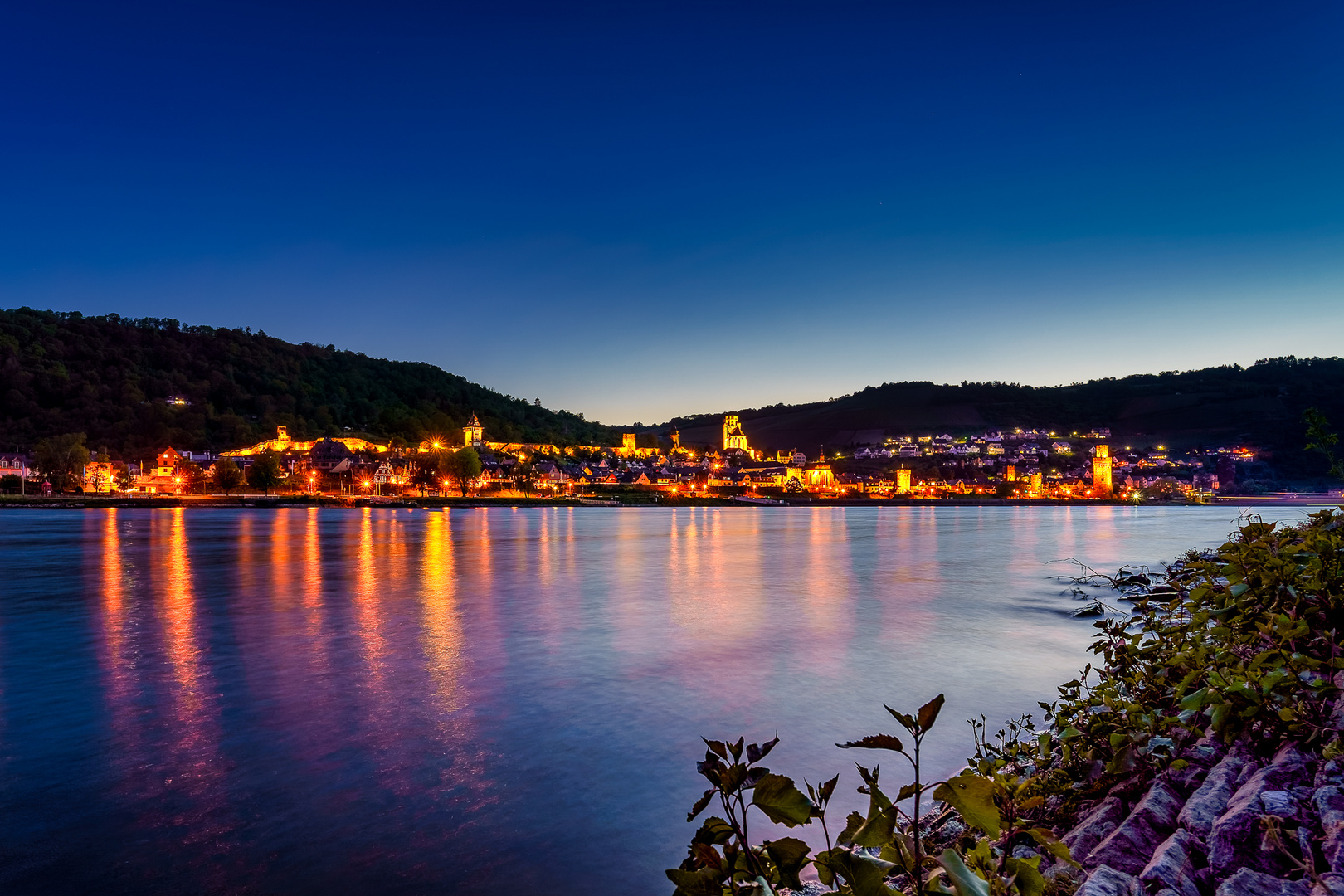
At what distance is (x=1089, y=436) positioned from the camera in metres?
170

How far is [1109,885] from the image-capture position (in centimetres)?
230

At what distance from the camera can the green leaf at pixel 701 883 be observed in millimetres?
1639

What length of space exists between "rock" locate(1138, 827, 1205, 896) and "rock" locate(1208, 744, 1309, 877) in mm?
58

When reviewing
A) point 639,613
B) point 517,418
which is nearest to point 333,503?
point 517,418

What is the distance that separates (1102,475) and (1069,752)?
158 m

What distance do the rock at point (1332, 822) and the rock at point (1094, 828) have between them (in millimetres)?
781

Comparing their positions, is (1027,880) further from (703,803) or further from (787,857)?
(703,803)

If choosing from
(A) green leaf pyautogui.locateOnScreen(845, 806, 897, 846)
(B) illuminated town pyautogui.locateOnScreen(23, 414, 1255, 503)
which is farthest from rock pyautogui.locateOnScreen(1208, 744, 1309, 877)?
(B) illuminated town pyautogui.locateOnScreen(23, 414, 1255, 503)

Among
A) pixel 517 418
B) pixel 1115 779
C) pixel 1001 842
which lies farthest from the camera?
pixel 517 418

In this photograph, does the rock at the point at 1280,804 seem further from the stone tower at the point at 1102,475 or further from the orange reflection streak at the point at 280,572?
the stone tower at the point at 1102,475

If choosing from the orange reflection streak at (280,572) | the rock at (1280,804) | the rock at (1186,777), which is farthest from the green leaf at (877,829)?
the orange reflection streak at (280,572)

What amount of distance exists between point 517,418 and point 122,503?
103228mm

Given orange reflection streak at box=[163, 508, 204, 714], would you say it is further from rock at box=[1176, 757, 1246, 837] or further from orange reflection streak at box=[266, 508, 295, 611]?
rock at box=[1176, 757, 1246, 837]

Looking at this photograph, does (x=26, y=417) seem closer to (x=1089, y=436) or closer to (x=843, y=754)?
(x=843, y=754)
